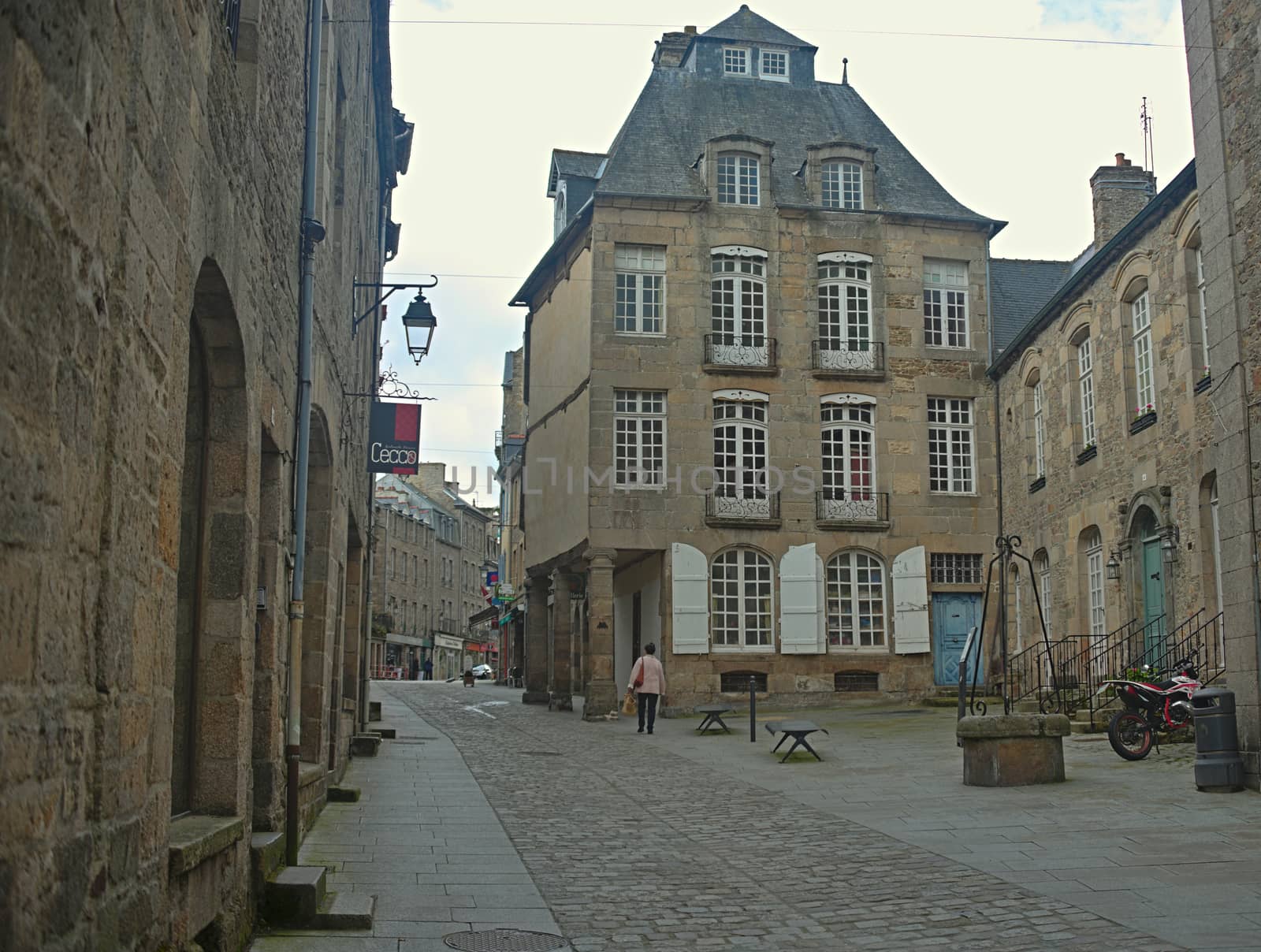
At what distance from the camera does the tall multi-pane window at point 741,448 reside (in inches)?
1054

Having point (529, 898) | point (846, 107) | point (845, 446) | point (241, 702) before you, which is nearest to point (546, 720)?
point (845, 446)

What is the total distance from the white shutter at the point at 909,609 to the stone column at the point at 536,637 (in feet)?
27.8

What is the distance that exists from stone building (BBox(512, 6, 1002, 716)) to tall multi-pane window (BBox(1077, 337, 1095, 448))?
18.3 ft

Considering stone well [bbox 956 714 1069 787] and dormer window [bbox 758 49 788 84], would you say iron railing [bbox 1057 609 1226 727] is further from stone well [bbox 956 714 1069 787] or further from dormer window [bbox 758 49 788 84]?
dormer window [bbox 758 49 788 84]

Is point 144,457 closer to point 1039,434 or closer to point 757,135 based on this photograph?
point 1039,434

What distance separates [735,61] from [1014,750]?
72.1ft

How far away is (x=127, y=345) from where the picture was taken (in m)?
4.02

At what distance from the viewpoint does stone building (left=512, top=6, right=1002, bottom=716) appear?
26344mm

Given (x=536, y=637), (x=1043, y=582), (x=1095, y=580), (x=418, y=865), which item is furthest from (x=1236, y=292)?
(x=536, y=637)

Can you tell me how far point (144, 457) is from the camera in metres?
4.27

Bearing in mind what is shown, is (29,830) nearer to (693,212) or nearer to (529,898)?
(529,898)

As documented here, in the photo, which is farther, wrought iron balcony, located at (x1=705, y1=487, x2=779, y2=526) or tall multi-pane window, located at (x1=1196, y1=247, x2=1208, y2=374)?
wrought iron balcony, located at (x1=705, y1=487, x2=779, y2=526)

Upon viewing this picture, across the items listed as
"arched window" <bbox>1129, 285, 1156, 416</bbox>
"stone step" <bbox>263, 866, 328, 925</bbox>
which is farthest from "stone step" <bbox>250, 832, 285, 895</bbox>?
"arched window" <bbox>1129, 285, 1156, 416</bbox>

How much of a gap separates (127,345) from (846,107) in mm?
29053
